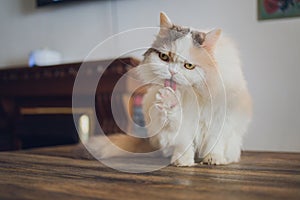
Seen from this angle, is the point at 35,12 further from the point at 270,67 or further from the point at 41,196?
the point at 41,196

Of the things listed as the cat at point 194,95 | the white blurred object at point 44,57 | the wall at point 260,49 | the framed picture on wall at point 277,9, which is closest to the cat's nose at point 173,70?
the cat at point 194,95

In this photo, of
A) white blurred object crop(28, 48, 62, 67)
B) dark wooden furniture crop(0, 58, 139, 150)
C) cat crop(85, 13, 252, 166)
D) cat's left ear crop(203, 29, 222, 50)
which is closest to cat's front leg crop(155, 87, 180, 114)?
cat crop(85, 13, 252, 166)

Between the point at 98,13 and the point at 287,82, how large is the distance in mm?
800

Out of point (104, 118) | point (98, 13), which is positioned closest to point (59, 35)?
point (98, 13)

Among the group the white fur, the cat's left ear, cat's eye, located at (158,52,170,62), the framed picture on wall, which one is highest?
the framed picture on wall

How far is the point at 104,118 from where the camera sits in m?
1.25

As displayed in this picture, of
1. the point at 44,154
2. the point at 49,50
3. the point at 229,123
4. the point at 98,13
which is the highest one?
the point at 98,13

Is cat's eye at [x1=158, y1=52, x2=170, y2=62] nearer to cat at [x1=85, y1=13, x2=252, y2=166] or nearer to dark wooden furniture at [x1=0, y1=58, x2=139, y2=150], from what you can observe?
cat at [x1=85, y1=13, x2=252, y2=166]

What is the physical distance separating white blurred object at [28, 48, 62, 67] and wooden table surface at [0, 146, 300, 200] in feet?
2.49

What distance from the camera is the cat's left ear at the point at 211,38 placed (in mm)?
634

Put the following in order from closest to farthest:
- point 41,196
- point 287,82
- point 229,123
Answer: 1. point 41,196
2. point 229,123
3. point 287,82

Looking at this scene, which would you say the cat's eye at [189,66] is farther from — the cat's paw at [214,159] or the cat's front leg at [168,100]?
the cat's paw at [214,159]

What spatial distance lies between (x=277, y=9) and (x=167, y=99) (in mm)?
567

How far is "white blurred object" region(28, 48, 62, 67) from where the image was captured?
143 centimetres
